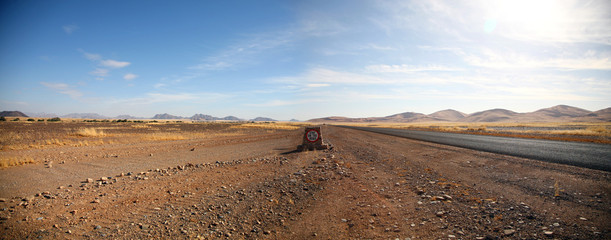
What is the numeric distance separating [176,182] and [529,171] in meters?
11.8

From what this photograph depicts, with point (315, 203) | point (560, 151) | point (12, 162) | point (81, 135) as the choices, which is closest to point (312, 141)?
point (315, 203)

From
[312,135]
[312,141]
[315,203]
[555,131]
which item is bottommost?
[315,203]

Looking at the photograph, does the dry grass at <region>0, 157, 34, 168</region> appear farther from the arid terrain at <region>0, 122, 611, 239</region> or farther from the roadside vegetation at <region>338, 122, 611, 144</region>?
the roadside vegetation at <region>338, 122, 611, 144</region>

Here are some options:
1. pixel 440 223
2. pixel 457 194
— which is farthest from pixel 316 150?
pixel 440 223

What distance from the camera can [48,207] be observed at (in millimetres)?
5633

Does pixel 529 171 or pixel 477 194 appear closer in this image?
pixel 477 194

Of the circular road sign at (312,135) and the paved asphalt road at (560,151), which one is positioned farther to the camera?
the circular road sign at (312,135)

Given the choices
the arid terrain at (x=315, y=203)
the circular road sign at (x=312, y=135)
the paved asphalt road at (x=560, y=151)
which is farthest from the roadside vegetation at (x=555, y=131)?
the circular road sign at (x=312, y=135)

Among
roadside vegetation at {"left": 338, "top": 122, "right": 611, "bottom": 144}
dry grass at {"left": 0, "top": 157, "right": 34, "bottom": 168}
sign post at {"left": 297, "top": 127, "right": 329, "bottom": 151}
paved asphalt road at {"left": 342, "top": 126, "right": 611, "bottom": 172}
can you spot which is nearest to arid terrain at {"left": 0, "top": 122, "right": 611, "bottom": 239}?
paved asphalt road at {"left": 342, "top": 126, "right": 611, "bottom": 172}

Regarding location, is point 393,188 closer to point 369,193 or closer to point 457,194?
point 369,193

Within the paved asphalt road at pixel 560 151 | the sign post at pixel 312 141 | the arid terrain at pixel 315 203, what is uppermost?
the sign post at pixel 312 141

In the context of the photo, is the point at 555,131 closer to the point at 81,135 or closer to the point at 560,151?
the point at 560,151

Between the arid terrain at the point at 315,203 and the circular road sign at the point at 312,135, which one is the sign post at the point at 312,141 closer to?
the circular road sign at the point at 312,135

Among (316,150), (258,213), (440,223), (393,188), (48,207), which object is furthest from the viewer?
(316,150)
